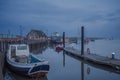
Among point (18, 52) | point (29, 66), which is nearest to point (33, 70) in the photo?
point (29, 66)

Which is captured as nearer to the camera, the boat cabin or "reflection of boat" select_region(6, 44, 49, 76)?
"reflection of boat" select_region(6, 44, 49, 76)

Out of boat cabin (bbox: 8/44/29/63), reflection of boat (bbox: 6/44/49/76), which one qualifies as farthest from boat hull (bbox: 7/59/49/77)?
boat cabin (bbox: 8/44/29/63)

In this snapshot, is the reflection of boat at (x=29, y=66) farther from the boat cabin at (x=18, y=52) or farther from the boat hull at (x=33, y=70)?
the boat cabin at (x=18, y=52)

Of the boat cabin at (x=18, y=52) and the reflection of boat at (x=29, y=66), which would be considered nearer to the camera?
the reflection of boat at (x=29, y=66)

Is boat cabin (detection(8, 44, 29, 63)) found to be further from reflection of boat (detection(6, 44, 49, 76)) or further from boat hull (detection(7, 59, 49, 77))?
boat hull (detection(7, 59, 49, 77))

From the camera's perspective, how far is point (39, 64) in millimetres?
21516

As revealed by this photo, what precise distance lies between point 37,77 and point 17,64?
255 cm

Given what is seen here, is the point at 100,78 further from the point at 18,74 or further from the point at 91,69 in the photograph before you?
the point at 18,74

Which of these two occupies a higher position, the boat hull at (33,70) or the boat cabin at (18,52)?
the boat cabin at (18,52)

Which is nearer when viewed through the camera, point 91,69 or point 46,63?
point 46,63

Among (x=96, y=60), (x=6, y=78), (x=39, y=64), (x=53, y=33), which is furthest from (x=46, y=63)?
(x=53, y=33)

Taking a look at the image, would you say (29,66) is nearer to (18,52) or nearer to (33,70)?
(33,70)

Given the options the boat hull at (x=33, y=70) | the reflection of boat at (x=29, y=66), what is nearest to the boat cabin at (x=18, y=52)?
the reflection of boat at (x=29, y=66)

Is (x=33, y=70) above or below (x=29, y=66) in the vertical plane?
below
